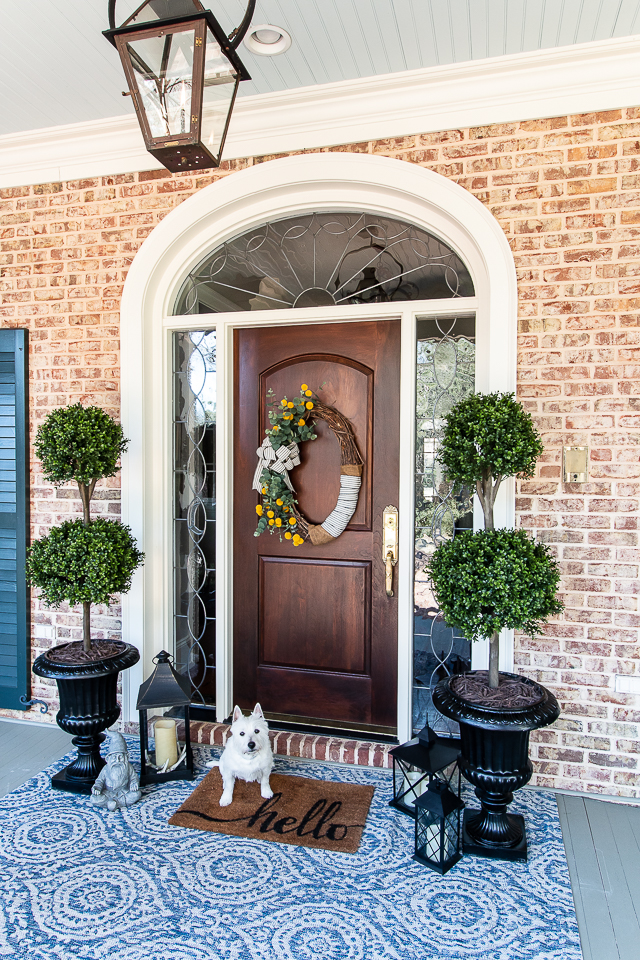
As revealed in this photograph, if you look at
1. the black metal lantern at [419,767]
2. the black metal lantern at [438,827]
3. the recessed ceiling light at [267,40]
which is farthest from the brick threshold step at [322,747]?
the recessed ceiling light at [267,40]

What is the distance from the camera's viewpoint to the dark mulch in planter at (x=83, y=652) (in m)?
2.85

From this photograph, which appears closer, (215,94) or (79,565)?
(215,94)

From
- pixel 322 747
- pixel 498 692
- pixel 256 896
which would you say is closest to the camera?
pixel 256 896

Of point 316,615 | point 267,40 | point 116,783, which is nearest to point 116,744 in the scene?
point 116,783

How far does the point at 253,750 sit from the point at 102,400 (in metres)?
1.97

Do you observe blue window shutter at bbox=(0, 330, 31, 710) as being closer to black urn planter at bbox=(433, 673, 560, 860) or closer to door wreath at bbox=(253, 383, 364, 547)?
door wreath at bbox=(253, 383, 364, 547)

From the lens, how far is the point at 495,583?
2277 mm

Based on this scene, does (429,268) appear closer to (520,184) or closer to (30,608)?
(520,184)

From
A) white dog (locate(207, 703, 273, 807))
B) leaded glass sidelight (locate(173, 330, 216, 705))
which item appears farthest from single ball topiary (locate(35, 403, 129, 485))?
white dog (locate(207, 703, 273, 807))

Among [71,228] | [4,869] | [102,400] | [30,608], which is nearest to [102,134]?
[71,228]

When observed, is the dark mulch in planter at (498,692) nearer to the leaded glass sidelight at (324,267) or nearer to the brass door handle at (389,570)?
the brass door handle at (389,570)

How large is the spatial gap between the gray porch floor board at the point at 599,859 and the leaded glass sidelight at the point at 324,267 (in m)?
2.36

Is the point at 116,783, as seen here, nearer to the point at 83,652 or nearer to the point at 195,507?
the point at 83,652

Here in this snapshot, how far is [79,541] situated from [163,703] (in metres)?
0.80
